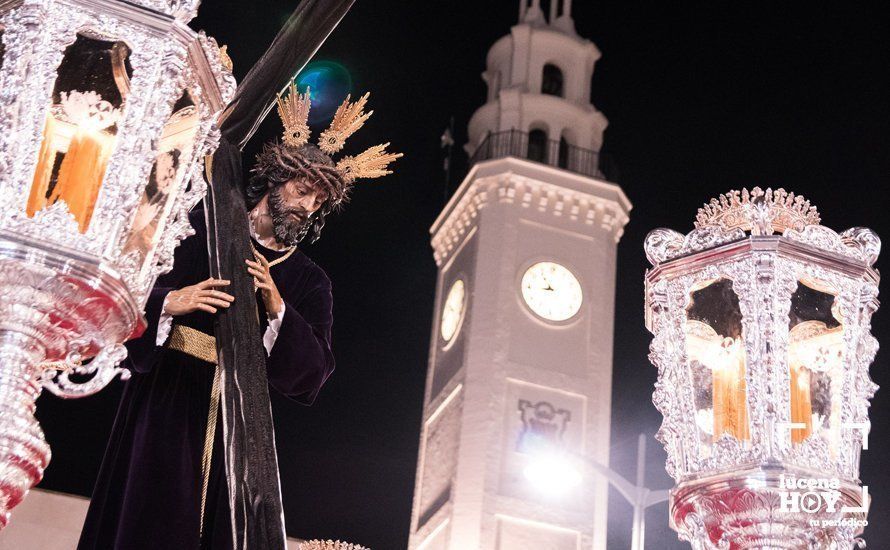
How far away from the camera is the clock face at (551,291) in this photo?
30094 mm

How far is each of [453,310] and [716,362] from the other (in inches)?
1041

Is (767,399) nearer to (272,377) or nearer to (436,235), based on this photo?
(272,377)

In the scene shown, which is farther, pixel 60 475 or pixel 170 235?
pixel 60 475

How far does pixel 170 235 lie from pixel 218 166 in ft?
2.01

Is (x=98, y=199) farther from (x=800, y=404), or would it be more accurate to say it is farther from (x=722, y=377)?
(x=800, y=404)

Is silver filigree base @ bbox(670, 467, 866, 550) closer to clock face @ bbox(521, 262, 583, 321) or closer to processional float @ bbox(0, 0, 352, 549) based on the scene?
processional float @ bbox(0, 0, 352, 549)

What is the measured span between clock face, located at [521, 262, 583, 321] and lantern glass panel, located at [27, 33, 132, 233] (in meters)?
26.5

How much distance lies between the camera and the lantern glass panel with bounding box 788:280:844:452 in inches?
195

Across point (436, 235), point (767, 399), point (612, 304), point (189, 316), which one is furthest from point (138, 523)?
point (436, 235)

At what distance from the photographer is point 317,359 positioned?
171 inches

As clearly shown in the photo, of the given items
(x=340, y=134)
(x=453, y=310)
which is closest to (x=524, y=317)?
(x=453, y=310)

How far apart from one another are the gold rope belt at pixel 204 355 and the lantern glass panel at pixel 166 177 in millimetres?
545

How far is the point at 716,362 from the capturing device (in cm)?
521

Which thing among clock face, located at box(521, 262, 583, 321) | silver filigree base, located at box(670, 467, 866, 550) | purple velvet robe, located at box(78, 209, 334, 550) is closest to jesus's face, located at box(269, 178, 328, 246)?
purple velvet robe, located at box(78, 209, 334, 550)
